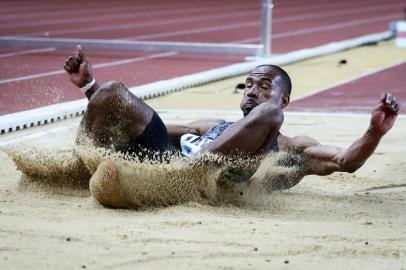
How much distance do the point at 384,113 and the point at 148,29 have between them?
33.0 feet

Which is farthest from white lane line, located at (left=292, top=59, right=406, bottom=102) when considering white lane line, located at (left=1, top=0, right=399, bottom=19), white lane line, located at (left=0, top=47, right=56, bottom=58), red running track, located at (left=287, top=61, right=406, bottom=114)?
white lane line, located at (left=1, top=0, right=399, bottom=19)

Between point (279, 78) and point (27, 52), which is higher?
point (279, 78)

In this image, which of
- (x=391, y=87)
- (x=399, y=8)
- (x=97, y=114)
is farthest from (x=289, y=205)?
(x=399, y=8)

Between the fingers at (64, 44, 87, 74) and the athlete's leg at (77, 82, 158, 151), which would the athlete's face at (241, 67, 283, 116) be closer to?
the athlete's leg at (77, 82, 158, 151)

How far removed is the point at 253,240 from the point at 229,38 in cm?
946

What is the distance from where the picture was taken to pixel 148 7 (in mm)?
18281

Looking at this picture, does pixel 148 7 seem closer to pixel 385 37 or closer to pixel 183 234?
pixel 385 37

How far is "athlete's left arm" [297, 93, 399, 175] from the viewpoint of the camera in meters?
4.27

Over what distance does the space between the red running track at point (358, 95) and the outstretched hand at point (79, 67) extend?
313 cm

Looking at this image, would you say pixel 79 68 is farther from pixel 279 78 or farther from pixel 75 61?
pixel 279 78

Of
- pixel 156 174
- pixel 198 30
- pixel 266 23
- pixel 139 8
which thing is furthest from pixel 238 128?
pixel 139 8

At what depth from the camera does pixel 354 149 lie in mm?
4473

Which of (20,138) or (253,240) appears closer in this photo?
(253,240)

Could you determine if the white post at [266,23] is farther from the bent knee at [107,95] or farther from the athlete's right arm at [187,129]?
the bent knee at [107,95]
